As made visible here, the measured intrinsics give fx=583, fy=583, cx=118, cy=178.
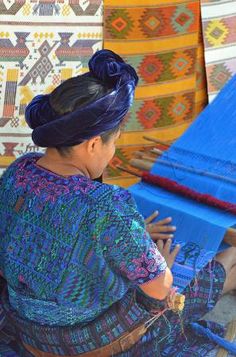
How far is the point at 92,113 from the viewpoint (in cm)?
171

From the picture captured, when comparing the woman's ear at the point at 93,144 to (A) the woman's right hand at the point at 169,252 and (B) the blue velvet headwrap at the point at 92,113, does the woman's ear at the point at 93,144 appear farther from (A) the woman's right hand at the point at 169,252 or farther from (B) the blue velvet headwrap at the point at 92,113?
(A) the woman's right hand at the point at 169,252

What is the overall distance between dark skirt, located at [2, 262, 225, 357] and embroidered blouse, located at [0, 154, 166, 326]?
51mm

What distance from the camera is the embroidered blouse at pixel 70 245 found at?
1743mm

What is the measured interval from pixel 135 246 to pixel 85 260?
0.52 ft

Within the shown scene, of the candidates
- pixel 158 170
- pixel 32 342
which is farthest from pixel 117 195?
pixel 158 170

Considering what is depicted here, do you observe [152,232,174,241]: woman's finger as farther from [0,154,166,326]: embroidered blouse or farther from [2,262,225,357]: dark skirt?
[0,154,166,326]: embroidered blouse

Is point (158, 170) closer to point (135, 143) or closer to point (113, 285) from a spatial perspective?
point (113, 285)

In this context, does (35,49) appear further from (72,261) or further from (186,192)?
(72,261)

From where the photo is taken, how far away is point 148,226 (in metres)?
2.24

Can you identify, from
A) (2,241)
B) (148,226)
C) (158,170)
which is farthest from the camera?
(158,170)

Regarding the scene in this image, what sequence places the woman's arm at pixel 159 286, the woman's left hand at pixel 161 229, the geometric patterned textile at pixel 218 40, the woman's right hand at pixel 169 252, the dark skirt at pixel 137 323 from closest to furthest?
the woman's arm at pixel 159 286
the dark skirt at pixel 137 323
the woman's right hand at pixel 169 252
the woman's left hand at pixel 161 229
the geometric patterned textile at pixel 218 40

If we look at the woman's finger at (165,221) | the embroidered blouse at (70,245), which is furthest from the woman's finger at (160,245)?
Result: the embroidered blouse at (70,245)

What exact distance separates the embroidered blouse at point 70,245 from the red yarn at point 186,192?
Answer: 1.86ft

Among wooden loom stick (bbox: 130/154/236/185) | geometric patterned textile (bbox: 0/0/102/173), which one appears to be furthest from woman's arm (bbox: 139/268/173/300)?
geometric patterned textile (bbox: 0/0/102/173)
